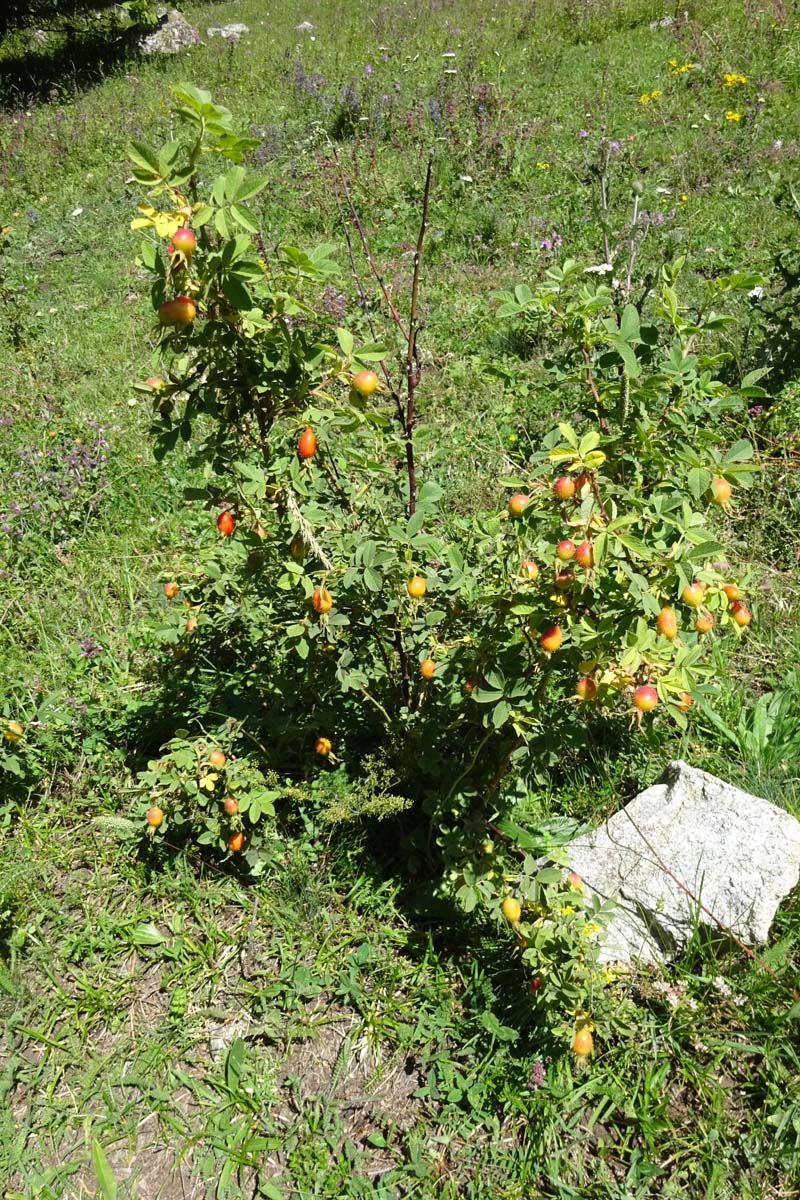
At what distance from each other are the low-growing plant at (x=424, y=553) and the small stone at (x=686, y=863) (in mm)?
274

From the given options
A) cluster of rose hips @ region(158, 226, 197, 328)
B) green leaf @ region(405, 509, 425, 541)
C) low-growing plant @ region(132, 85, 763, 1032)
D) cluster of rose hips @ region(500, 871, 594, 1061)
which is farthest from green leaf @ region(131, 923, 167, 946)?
cluster of rose hips @ region(158, 226, 197, 328)

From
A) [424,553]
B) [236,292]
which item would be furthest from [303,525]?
[236,292]

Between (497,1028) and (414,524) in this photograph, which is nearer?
(414,524)

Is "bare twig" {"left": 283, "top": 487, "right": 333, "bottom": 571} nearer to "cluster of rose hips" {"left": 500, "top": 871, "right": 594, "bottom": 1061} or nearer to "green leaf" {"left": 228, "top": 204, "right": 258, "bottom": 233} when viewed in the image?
"green leaf" {"left": 228, "top": 204, "right": 258, "bottom": 233}

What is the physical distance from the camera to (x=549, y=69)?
7.90 metres

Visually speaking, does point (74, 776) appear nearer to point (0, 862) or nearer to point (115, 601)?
point (0, 862)

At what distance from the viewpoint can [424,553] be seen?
2.13 meters

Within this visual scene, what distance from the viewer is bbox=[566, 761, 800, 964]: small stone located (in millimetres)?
2174

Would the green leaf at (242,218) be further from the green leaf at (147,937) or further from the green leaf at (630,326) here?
the green leaf at (147,937)

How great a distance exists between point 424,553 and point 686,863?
110cm

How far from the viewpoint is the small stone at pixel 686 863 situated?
7.13 ft

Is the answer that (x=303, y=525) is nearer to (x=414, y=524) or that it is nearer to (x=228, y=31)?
(x=414, y=524)

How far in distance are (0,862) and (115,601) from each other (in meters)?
1.22

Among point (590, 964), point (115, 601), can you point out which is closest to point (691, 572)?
point (590, 964)
